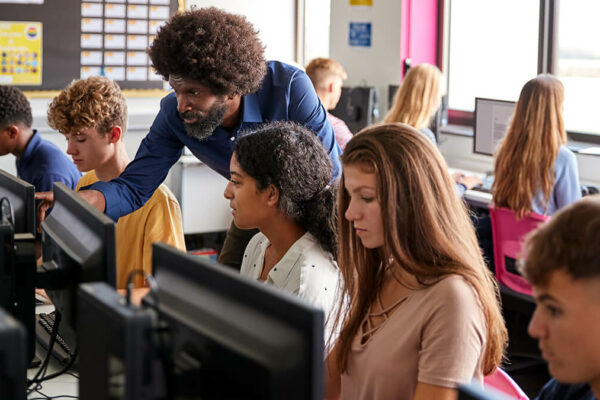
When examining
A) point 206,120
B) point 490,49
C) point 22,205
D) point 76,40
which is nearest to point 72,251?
point 22,205

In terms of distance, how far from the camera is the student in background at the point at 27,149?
117 inches

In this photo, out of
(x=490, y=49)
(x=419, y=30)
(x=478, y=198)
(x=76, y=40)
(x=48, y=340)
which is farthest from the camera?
(x=419, y=30)

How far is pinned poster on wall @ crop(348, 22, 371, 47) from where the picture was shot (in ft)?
17.4

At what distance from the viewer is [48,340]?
2035 millimetres

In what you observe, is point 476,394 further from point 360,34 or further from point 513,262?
point 360,34

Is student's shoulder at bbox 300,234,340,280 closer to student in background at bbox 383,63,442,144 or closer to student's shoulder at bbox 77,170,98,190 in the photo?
student's shoulder at bbox 77,170,98,190

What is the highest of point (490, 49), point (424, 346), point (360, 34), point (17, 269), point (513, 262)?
point (360, 34)

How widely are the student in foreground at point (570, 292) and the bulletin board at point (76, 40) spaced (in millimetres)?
4231

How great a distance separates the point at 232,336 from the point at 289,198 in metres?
0.98

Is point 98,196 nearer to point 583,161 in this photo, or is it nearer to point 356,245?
point 356,245

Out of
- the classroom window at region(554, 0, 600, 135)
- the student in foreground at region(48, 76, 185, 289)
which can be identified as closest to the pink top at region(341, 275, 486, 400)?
the student in foreground at region(48, 76, 185, 289)

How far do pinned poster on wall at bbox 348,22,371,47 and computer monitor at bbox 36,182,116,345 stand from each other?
3965mm

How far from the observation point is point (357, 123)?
16.8 ft

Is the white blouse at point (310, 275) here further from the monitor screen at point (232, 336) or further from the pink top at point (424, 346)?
the monitor screen at point (232, 336)
